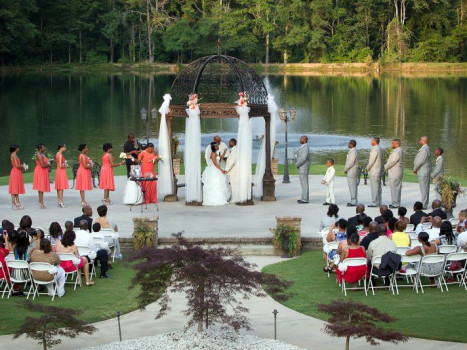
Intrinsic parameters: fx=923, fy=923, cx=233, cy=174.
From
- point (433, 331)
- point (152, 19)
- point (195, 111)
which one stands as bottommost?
point (433, 331)

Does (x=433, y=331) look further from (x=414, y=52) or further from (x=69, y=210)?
(x=414, y=52)

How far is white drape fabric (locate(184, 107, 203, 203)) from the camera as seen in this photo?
2108 cm

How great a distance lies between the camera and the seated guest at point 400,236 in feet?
48.9

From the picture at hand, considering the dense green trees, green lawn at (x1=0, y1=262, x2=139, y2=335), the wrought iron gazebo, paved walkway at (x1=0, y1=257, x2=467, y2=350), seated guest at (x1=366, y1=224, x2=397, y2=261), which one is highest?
the dense green trees

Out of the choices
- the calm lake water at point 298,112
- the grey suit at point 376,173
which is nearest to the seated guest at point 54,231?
the grey suit at point 376,173

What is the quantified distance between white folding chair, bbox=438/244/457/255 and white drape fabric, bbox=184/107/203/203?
24.6ft

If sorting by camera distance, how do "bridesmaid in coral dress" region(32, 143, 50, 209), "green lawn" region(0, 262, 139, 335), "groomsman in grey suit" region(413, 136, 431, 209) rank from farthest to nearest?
"groomsman in grey suit" region(413, 136, 431, 209) → "bridesmaid in coral dress" region(32, 143, 50, 209) → "green lawn" region(0, 262, 139, 335)

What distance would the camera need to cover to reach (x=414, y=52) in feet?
319

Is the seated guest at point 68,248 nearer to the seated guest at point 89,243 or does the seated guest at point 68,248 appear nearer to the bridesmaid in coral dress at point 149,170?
the seated guest at point 89,243

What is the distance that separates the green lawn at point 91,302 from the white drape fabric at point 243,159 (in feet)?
20.1

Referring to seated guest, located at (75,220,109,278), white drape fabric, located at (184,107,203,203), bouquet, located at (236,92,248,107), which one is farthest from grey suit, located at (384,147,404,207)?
seated guest, located at (75,220,109,278)

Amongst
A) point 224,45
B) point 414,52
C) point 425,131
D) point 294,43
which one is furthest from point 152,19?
point 425,131

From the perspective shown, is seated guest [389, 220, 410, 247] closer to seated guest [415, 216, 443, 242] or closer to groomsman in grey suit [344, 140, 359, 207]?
seated guest [415, 216, 443, 242]

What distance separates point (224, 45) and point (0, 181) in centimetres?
7135
